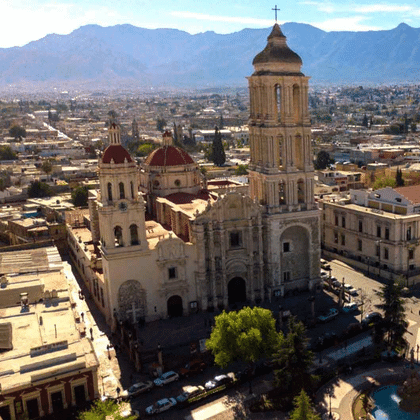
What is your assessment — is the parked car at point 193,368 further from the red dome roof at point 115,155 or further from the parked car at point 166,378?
the red dome roof at point 115,155

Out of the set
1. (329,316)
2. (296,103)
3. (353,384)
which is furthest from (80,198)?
(353,384)

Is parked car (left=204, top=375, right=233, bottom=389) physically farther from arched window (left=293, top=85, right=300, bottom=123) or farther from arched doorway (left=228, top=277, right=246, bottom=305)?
arched window (left=293, top=85, right=300, bottom=123)

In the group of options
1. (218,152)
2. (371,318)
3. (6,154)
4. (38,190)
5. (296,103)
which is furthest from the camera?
(6,154)

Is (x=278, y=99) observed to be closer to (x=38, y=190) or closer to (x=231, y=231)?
(x=231, y=231)

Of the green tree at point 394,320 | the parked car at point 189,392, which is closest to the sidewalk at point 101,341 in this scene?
the parked car at point 189,392

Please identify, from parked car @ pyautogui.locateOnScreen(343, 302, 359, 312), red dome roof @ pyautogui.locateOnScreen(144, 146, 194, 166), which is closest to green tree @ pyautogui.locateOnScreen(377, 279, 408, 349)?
parked car @ pyautogui.locateOnScreen(343, 302, 359, 312)

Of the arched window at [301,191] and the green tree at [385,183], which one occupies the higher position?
the arched window at [301,191]
